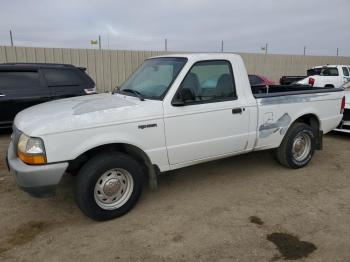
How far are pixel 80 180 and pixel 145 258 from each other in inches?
42.9

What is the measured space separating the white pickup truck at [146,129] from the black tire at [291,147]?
0.08 ft

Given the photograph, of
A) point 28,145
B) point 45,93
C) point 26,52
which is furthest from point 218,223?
point 26,52

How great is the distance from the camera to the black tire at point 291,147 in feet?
17.6

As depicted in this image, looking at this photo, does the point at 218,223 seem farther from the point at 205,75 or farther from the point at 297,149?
the point at 297,149

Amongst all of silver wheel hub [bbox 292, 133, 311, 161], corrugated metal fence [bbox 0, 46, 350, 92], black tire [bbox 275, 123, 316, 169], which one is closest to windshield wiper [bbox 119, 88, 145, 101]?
black tire [bbox 275, 123, 316, 169]

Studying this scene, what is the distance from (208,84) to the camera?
4445 mm

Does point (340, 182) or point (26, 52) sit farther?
point (26, 52)

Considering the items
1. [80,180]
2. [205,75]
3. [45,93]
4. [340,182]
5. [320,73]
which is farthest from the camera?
[320,73]

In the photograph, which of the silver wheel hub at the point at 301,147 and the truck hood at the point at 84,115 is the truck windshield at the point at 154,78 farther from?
the silver wheel hub at the point at 301,147

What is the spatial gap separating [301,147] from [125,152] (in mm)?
3147

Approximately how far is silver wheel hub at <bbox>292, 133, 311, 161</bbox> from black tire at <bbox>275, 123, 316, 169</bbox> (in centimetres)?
3

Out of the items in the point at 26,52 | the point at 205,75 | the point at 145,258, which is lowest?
the point at 145,258

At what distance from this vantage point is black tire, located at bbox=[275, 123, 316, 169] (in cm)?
536

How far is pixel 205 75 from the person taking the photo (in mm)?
4426
